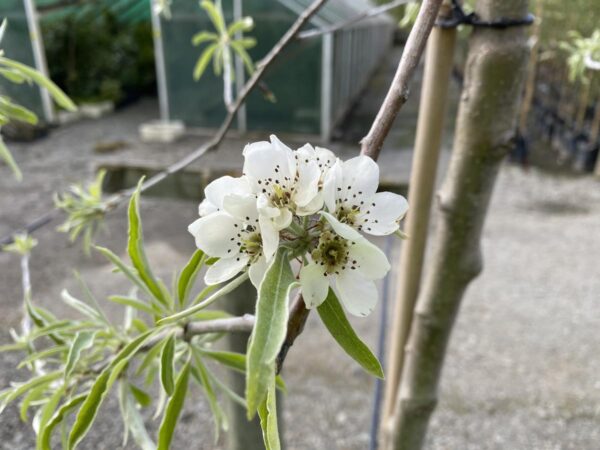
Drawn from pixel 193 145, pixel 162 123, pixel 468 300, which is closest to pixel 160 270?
pixel 468 300

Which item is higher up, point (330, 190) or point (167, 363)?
point (330, 190)

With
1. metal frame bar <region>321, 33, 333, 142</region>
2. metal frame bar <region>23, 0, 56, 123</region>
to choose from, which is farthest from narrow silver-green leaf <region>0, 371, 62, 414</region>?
metal frame bar <region>23, 0, 56, 123</region>

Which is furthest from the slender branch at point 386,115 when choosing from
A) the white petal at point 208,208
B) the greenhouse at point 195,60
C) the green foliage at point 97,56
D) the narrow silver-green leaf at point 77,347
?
the green foliage at point 97,56

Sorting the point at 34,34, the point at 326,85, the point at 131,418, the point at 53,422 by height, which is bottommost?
the point at 326,85

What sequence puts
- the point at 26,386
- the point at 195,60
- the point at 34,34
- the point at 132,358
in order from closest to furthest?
the point at 132,358
the point at 26,386
the point at 195,60
the point at 34,34

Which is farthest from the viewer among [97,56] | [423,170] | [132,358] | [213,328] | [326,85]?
[97,56]

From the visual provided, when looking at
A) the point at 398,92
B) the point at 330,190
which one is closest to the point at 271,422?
the point at 330,190

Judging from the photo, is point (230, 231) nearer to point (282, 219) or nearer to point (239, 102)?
point (282, 219)
